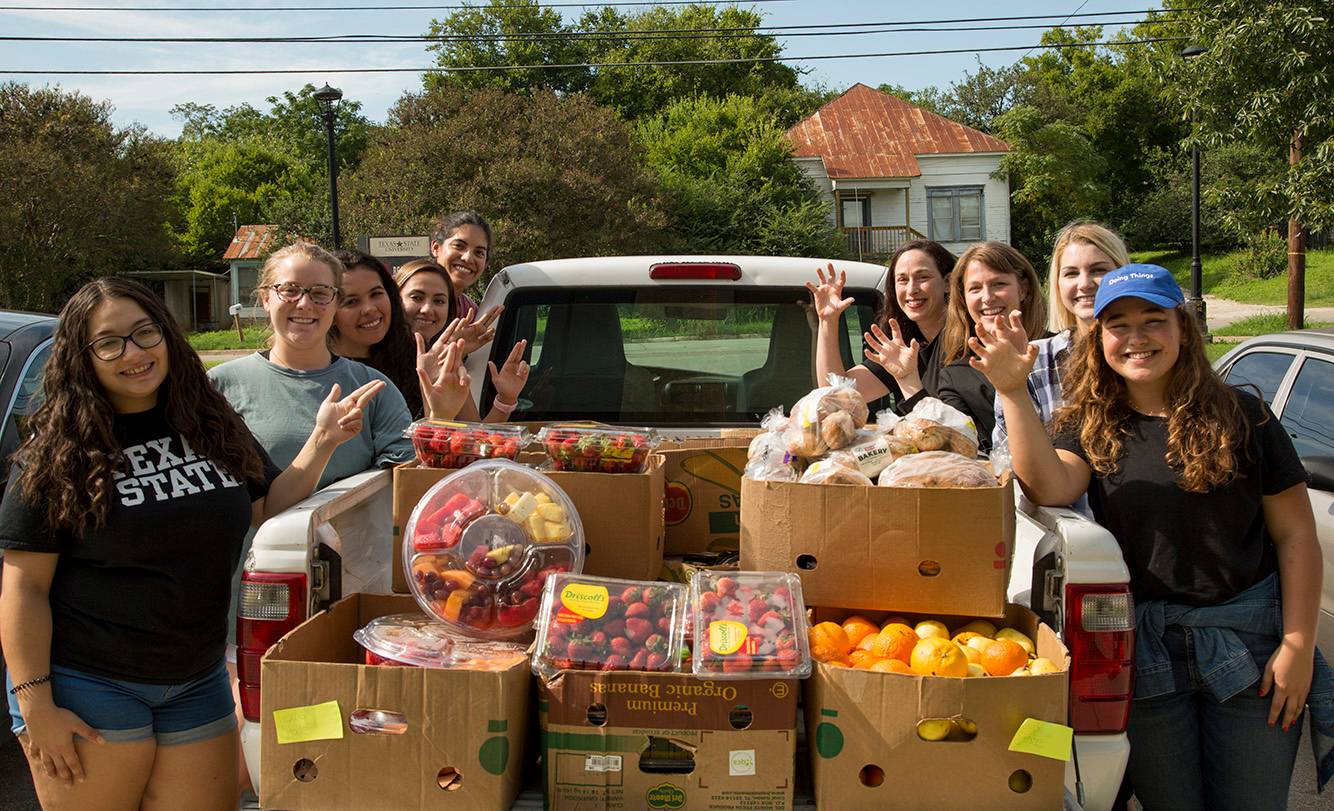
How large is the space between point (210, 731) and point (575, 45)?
56027 millimetres

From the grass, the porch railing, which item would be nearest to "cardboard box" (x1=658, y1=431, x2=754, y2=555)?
the grass

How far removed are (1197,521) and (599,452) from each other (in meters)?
1.60

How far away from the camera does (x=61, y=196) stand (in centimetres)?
3119

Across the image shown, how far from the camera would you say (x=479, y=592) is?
2631 millimetres

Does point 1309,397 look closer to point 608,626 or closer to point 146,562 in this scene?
point 608,626

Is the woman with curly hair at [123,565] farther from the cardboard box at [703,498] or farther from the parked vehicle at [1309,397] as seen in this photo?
the parked vehicle at [1309,397]

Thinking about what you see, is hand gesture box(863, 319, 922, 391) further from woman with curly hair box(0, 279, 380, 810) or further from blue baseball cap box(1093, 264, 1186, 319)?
woman with curly hair box(0, 279, 380, 810)

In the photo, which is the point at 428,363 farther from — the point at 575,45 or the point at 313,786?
the point at 575,45

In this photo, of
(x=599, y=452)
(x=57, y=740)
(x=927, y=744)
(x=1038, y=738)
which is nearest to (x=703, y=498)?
(x=599, y=452)

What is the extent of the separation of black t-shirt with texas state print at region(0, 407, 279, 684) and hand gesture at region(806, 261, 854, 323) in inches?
82.1

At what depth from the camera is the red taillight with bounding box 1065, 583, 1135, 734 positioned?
8.18 ft

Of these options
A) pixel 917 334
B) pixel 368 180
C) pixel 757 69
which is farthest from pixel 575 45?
pixel 917 334

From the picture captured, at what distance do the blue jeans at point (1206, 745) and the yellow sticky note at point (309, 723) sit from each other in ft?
6.67

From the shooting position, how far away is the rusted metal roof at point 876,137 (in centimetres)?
4275
